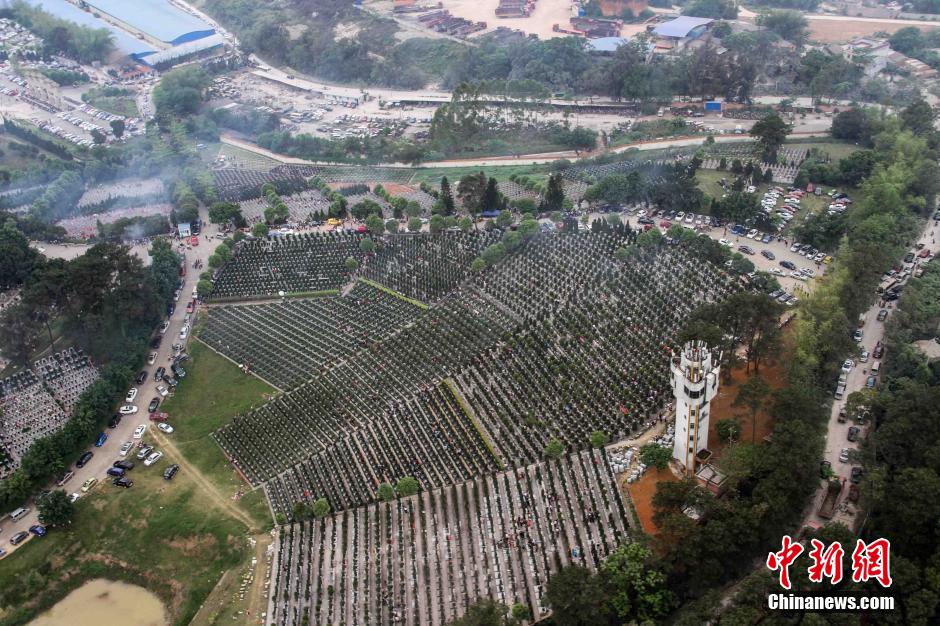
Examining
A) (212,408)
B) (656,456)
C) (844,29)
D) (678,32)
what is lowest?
(212,408)

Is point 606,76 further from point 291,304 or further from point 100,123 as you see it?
point 100,123

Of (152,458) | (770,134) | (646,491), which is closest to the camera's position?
(646,491)

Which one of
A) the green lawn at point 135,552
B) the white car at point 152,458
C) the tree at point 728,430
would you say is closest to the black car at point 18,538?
the green lawn at point 135,552

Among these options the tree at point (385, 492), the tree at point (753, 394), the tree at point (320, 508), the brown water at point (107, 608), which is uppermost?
the tree at point (753, 394)

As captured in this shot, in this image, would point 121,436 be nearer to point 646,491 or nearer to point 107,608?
point 107,608

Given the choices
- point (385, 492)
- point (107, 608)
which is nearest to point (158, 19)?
point (107, 608)

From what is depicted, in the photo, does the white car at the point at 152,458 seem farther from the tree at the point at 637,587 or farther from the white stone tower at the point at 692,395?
the white stone tower at the point at 692,395
